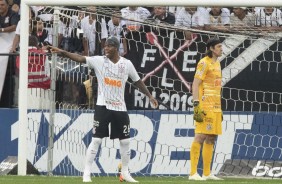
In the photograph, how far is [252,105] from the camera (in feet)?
57.6

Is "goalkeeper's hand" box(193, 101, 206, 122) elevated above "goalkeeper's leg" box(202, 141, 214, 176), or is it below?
above

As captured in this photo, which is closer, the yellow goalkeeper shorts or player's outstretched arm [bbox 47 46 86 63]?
player's outstretched arm [bbox 47 46 86 63]

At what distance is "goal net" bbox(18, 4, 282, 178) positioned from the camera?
57.1 ft

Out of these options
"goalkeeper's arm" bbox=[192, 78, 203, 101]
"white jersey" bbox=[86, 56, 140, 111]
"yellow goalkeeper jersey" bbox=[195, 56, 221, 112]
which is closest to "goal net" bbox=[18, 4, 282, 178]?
"yellow goalkeeper jersey" bbox=[195, 56, 221, 112]

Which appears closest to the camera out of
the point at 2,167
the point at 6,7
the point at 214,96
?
the point at 214,96

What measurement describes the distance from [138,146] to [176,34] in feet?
6.53

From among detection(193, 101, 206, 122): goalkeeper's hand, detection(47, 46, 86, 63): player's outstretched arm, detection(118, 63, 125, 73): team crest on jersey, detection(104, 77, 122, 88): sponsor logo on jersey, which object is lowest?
detection(193, 101, 206, 122): goalkeeper's hand

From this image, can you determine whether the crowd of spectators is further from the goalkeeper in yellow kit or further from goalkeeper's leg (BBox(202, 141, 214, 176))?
goalkeeper's leg (BBox(202, 141, 214, 176))

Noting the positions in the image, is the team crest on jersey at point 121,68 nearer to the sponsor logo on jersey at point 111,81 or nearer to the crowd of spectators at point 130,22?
the sponsor logo on jersey at point 111,81

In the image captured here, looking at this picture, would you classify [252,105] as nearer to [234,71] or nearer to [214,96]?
[234,71]

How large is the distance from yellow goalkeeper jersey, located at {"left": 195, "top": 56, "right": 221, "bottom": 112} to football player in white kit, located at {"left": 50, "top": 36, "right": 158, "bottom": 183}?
1.21 m

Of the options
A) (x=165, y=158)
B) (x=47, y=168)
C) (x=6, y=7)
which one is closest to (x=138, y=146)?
(x=165, y=158)

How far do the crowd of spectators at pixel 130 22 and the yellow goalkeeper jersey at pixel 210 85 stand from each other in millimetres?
1866

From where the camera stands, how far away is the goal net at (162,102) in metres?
17.4
